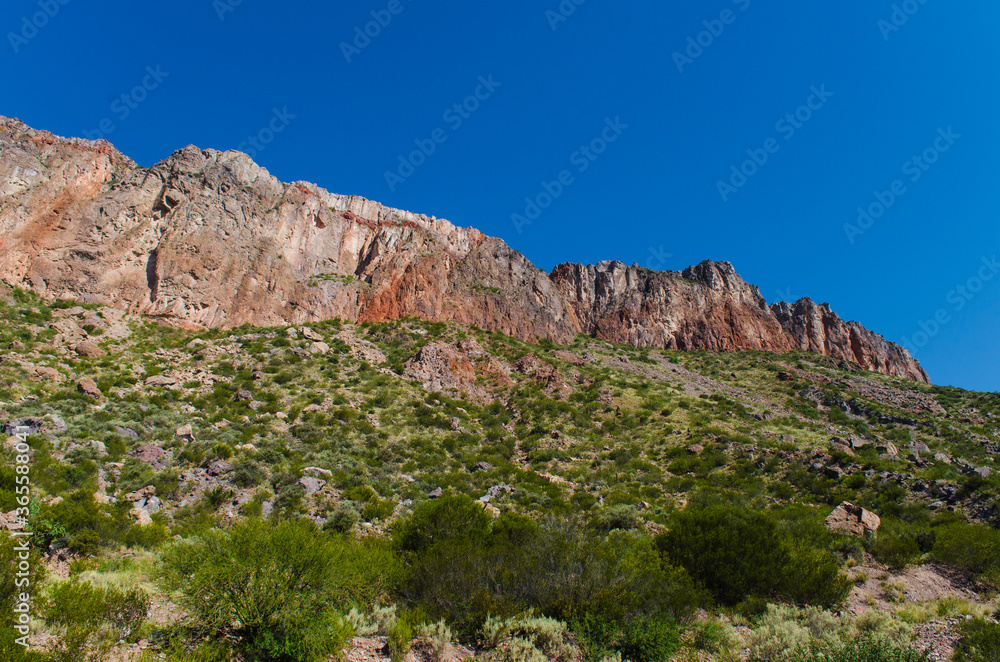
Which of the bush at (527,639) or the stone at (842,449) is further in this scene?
the stone at (842,449)

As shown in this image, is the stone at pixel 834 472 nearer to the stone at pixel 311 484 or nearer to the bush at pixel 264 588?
the bush at pixel 264 588

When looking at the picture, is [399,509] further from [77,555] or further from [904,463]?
[904,463]

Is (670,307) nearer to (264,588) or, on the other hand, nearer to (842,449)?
(842,449)

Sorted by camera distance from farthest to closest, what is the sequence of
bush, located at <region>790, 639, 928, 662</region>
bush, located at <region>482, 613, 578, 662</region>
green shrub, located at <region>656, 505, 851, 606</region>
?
green shrub, located at <region>656, 505, 851, 606</region>, bush, located at <region>482, 613, 578, 662</region>, bush, located at <region>790, 639, 928, 662</region>

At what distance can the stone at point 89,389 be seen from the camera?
816 inches

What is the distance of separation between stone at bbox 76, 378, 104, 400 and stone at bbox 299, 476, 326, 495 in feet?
38.6

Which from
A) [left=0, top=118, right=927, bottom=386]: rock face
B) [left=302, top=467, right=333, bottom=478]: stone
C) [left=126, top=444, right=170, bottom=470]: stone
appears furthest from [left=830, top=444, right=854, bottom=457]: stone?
[left=0, top=118, right=927, bottom=386]: rock face

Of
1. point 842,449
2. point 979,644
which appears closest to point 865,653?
point 979,644

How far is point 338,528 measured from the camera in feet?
45.1

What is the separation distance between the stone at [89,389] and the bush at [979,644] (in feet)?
94.0

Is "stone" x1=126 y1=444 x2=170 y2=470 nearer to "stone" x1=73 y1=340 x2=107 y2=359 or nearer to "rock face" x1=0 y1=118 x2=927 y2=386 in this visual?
"stone" x1=73 y1=340 x2=107 y2=359

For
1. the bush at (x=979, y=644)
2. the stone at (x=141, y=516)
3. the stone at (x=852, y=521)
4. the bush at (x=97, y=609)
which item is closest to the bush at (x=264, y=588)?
the bush at (x=97, y=609)

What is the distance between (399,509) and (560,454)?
39.6 feet

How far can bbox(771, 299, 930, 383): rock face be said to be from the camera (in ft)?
223
